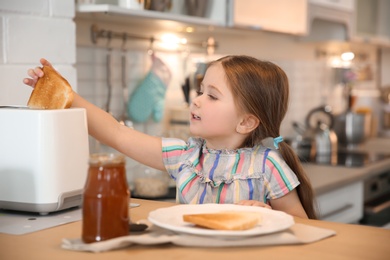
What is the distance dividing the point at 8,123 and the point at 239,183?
0.51m

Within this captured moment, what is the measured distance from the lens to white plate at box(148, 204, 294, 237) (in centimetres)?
101

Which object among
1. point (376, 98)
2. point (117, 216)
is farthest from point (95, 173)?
point (376, 98)

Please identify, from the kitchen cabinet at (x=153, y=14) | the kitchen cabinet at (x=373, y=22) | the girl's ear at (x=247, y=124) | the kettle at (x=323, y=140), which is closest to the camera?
the girl's ear at (x=247, y=124)

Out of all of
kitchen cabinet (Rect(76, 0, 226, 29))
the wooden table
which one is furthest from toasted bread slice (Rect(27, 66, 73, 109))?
kitchen cabinet (Rect(76, 0, 226, 29))

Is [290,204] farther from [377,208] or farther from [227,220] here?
[377,208]

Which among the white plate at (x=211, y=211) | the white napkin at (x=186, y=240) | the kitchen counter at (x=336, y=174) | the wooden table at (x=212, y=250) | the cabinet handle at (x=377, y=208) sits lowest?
the cabinet handle at (x=377, y=208)

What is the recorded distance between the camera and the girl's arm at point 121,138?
1529 mm

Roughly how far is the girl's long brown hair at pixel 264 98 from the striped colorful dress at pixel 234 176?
5 centimetres

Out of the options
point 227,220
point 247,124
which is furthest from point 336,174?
point 227,220

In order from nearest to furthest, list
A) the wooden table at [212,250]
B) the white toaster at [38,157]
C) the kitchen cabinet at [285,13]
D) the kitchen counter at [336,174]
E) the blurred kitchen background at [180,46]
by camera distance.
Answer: the wooden table at [212,250], the white toaster at [38,157], the blurred kitchen background at [180,46], the kitchen cabinet at [285,13], the kitchen counter at [336,174]

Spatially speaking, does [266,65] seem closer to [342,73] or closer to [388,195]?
[388,195]

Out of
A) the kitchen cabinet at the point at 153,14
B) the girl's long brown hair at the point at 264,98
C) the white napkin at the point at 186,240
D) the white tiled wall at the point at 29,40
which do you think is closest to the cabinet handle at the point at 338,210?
the kitchen cabinet at the point at 153,14

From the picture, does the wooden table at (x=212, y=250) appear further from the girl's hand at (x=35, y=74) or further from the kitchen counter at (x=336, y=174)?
the kitchen counter at (x=336, y=174)

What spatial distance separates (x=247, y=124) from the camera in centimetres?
158
